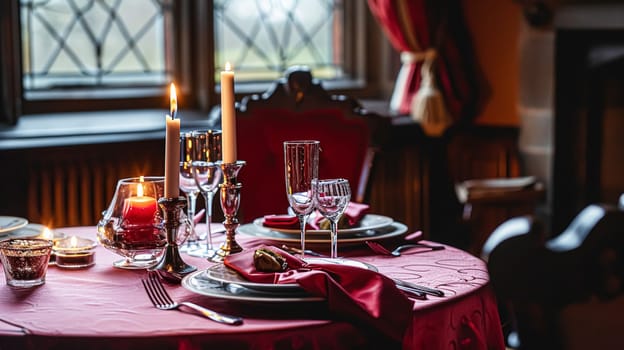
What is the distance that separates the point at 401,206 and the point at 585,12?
101 centimetres

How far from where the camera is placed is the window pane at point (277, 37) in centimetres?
344

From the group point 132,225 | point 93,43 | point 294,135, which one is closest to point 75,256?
point 132,225

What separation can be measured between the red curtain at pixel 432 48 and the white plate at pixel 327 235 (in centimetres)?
187

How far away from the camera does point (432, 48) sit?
3584mm

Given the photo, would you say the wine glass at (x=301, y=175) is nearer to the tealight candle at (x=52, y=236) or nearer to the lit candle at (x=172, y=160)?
the lit candle at (x=172, y=160)

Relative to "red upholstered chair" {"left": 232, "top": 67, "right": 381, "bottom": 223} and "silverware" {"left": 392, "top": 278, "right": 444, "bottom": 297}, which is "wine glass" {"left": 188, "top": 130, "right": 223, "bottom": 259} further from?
"red upholstered chair" {"left": 232, "top": 67, "right": 381, "bottom": 223}

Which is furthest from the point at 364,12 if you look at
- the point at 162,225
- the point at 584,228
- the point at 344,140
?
the point at 584,228

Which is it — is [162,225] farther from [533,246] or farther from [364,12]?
[364,12]

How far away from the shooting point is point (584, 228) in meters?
0.55

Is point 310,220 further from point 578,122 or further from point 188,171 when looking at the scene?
point 578,122

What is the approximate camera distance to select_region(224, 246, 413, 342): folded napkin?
121cm

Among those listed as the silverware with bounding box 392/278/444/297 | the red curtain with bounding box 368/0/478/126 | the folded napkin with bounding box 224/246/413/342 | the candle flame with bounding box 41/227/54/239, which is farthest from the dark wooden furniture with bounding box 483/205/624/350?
the red curtain with bounding box 368/0/478/126

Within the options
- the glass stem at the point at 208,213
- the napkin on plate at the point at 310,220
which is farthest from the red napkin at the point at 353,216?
the glass stem at the point at 208,213

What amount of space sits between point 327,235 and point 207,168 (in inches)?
9.8
